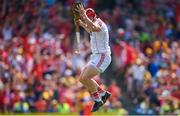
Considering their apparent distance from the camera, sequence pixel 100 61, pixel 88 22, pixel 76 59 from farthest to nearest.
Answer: pixel 76 59
pixel 100 61
pixel 88 22

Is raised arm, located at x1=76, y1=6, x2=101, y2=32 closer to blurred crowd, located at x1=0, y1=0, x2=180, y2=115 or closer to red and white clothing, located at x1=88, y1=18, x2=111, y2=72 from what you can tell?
red and white clothing, located at x1=88, y1=18, x2=111, y2=72

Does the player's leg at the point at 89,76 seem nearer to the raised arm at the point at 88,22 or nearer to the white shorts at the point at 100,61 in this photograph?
the white shorts at the point at 100,61

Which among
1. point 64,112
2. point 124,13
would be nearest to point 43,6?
point 124,13

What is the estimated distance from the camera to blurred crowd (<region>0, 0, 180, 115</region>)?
26109 mm

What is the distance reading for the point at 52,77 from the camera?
2655 cm

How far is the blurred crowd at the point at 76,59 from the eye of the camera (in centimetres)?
2611

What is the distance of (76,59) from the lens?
89.1 feet

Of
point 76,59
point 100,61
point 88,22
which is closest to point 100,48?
point 100,61

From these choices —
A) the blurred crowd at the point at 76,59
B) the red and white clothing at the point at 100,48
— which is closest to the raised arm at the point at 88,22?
the red and white clothing at the point at 100,48

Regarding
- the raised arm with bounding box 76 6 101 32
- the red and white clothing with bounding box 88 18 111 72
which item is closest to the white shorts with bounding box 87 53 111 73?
the red and white clothing with bounding box 88 18 111 72

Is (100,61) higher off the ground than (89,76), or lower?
higher

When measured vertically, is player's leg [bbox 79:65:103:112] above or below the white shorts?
below

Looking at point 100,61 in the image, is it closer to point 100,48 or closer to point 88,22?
point 100,48

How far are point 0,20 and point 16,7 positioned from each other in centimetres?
89
